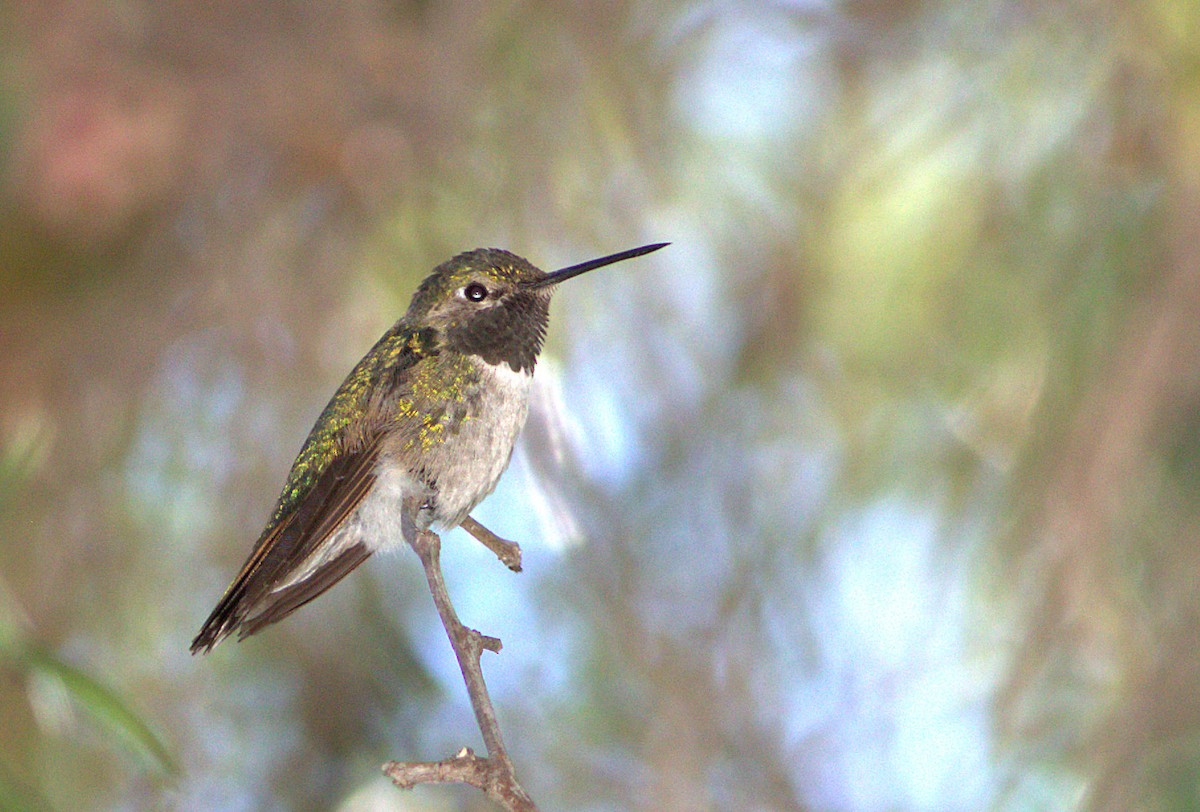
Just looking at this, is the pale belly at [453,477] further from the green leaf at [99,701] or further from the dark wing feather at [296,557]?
the green leaf at [99,701]

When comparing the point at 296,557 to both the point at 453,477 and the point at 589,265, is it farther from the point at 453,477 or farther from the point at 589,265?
the point at 589,265

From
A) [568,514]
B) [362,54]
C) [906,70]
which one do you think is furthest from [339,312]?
[906,70]

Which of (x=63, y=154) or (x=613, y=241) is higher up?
(x=63, y=154)

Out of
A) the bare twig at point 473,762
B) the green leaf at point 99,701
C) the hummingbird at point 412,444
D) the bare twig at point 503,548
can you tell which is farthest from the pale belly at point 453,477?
the bare twig at point 473,762

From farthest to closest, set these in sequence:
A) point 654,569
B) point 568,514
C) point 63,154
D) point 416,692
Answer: point 63,154
point 416,692
point 654,569
point 568,514

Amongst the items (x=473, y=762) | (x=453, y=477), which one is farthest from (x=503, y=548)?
(x=473, y=762)

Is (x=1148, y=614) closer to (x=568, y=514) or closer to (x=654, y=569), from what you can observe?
(x=654, y=569)
